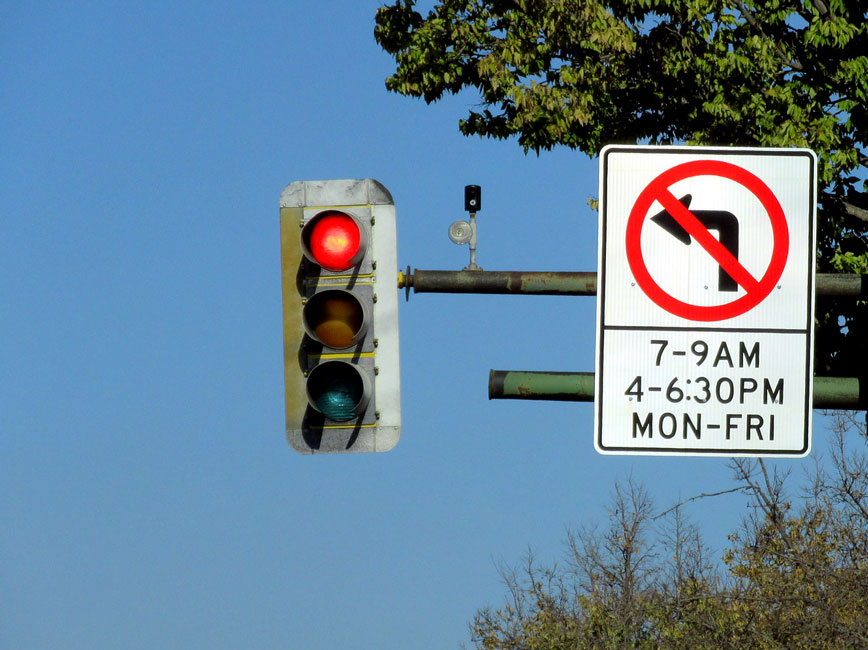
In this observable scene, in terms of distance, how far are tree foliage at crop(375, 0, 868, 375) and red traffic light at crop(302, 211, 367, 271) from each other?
386 inches

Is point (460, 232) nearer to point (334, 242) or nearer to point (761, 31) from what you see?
point (334, 242)

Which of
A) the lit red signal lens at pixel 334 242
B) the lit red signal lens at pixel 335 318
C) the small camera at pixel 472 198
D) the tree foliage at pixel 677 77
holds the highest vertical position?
the tree foliage at pixel 677 77

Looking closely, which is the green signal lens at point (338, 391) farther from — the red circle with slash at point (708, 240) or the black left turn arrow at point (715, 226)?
the black left turn arrow at point (715, 226)

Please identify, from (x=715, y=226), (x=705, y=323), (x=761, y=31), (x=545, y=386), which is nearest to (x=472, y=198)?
(x=545, y=386)

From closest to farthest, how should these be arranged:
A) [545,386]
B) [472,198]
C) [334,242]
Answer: [334,242], [545,386], [472,198]

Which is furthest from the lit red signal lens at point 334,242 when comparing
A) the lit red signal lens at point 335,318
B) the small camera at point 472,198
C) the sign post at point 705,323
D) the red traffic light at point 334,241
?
the small camera at point 472,198

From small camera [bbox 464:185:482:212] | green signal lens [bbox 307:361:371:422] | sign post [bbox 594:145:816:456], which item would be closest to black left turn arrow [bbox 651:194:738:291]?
sign post [bbox 594:145:816:456]

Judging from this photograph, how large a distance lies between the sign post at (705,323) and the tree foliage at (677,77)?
31.8 ft

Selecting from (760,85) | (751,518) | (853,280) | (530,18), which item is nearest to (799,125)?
(760,85)

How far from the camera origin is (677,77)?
16.1 m

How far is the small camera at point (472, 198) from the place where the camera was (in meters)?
7.55

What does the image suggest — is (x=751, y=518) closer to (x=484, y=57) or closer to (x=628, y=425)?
(x=484, y=57)

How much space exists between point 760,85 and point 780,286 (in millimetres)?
10777

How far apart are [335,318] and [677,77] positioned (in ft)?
36.6
